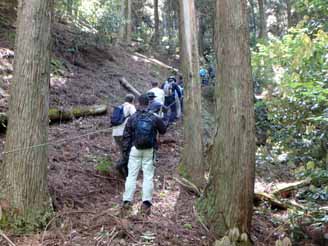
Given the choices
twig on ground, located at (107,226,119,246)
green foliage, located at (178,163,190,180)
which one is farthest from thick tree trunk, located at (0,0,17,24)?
twig on ground, located at (107,226,119,246)

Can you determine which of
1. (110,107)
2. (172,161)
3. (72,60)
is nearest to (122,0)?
(72,60)

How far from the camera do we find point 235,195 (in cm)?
624

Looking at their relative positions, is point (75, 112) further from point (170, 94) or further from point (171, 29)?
point (171, 29)

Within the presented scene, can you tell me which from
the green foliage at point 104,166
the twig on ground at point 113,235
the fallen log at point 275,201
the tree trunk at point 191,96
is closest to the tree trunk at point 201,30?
the tree trunk at point 191,96

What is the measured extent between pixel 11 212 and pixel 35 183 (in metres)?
0.49

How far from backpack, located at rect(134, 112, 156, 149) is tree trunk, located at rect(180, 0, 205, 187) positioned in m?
2.55

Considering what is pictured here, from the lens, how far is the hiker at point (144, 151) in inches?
280

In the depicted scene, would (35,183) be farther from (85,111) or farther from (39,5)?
(85,111)

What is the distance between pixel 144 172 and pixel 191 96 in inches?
119

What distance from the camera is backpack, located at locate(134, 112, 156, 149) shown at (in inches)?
279

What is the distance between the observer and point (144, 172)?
7.19m

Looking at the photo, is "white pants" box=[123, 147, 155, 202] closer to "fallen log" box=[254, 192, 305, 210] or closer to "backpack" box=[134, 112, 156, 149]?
"backpack" box=[134, 112, 156, 149]

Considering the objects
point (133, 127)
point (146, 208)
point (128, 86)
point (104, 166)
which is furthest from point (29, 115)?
point (128, 86)

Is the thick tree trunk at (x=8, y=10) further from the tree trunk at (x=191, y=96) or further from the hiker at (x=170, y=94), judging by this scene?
the tree trunk at (x=191, y=96)
